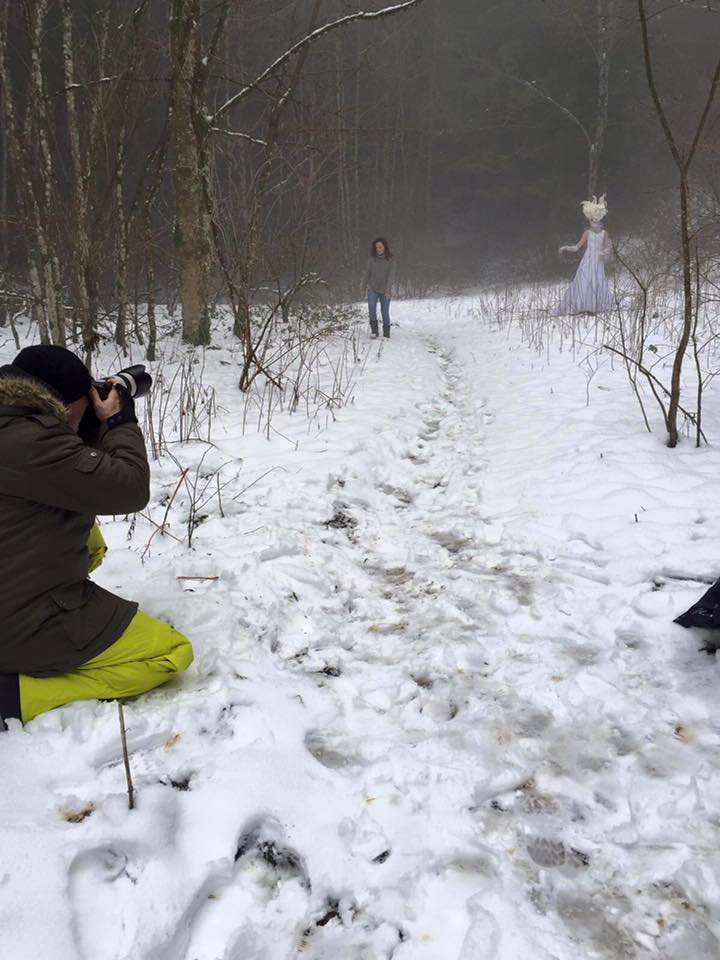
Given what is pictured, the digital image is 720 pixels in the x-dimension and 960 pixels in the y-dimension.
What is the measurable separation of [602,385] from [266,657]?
15.6 feet

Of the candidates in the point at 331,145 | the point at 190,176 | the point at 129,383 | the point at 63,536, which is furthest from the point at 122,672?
the point at 331,145

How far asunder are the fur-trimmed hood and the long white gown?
9401 millimetres

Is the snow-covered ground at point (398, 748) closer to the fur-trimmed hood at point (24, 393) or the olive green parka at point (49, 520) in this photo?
the olive green parka at point (49, 520)

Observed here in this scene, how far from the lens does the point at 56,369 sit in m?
1.81

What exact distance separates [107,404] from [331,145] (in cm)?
890

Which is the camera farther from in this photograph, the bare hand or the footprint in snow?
the footprint in snow

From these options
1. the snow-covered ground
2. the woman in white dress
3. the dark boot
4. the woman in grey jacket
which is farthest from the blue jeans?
the dark boot

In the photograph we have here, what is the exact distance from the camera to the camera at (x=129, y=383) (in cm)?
204

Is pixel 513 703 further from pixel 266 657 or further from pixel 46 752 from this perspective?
pixel 46 752

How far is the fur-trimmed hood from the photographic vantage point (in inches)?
67.0

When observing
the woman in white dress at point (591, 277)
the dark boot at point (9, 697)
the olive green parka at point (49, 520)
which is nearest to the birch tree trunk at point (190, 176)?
the woman in white dress at point (591, 277)

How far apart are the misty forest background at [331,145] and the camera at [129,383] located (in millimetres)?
3501

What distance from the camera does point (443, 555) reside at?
3.19 metres

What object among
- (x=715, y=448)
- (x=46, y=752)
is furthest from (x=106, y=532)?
(x=715, y=448)
